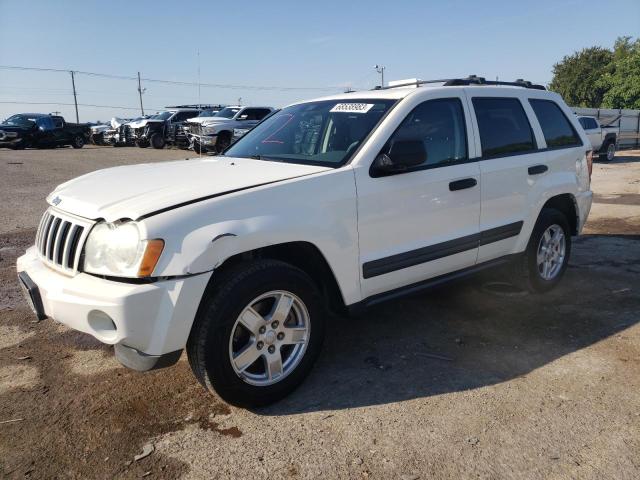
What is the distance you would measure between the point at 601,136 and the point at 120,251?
21.4m

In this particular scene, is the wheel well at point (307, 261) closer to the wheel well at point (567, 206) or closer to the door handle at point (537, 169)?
the door handle at point (537, 169)

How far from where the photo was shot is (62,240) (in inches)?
115

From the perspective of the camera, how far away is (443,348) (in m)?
3.73

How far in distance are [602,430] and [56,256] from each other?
309 cm

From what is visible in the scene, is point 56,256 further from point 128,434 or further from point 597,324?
point 597,324

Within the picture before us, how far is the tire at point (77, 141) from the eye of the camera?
1057 inches

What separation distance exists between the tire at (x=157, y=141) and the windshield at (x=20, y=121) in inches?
218

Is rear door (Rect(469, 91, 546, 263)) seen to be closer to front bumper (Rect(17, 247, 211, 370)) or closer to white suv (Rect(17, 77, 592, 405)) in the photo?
white suv (Rect(17, 77, 592, 405))

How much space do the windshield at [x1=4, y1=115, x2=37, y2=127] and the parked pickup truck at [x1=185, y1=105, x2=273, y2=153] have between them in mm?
9409

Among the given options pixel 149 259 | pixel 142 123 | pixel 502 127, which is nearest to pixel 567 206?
pixel 502 127

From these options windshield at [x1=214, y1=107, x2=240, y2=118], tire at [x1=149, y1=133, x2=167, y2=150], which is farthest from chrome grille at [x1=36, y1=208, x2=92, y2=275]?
tire at [x1=149, y1=133, x2=167, y2=150]

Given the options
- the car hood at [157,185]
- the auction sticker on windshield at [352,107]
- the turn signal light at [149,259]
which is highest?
the auction sticker on windshield at [352,107]

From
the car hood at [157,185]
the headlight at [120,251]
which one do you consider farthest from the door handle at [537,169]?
the headlight at [120,251]

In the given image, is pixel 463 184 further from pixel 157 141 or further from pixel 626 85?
pixel 626 85
